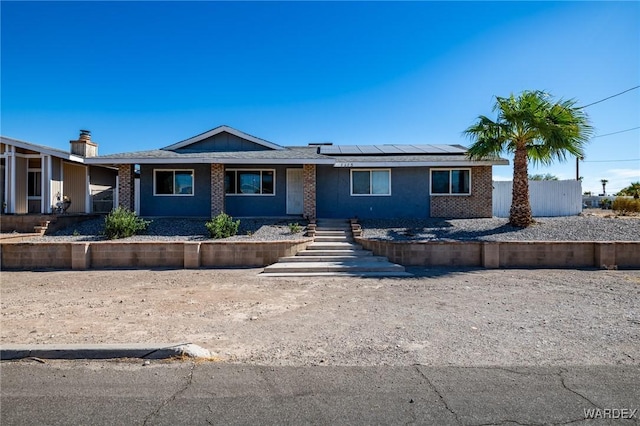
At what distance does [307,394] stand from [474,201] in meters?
15.5

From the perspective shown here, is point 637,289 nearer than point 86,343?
No

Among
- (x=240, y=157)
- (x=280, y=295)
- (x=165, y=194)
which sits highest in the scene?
(x=240, y=157)

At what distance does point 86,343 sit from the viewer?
4.58 m

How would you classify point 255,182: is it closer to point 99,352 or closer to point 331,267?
point 331,267

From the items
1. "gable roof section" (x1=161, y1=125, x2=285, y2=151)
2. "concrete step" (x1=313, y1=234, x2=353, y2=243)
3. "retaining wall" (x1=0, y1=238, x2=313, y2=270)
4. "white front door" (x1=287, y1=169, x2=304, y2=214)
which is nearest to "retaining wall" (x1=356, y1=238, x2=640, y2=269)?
"concrete step" (x1=313, y1=234, x2=353, y2=243)

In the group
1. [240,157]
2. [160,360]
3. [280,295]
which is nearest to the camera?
[160,360]

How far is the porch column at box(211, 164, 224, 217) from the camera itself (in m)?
15.9

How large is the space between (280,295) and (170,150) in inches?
512

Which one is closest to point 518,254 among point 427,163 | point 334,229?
point 334,229

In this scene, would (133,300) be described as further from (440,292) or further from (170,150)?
(170,150)

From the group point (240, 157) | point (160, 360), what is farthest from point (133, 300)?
point (240, 157)

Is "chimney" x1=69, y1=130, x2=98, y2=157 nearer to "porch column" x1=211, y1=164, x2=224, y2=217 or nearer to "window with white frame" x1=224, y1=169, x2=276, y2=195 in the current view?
"porch column" x1=211, y1=164, x2=224, y2=217

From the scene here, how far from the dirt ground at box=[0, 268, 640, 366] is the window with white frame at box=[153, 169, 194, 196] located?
8.29 metres

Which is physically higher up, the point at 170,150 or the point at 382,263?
the point at 170,150
